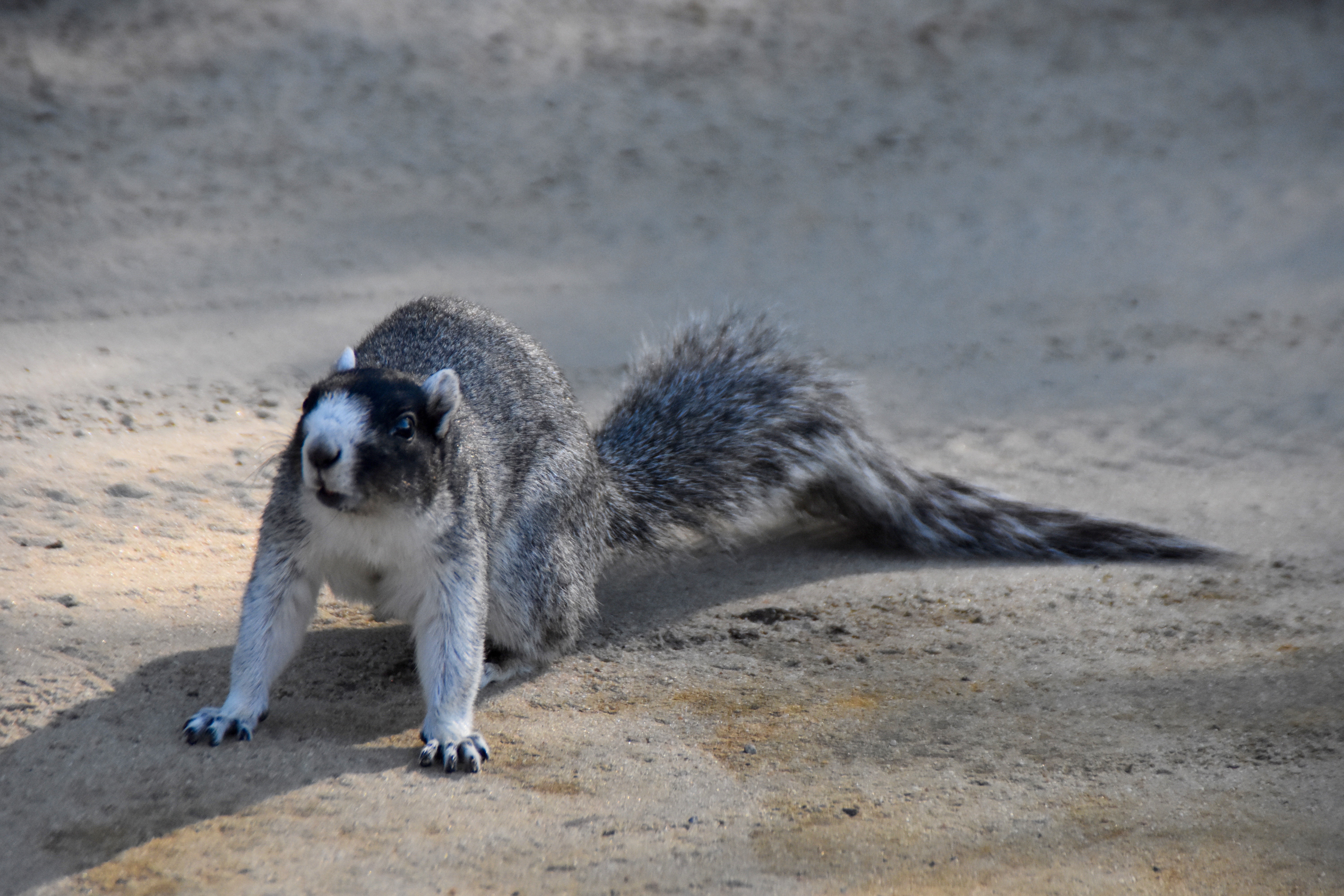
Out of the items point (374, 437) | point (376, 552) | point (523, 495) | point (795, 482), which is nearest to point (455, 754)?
point (376, 552)

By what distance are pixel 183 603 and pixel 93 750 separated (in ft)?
3.04

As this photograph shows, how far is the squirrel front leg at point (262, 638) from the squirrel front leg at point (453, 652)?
1.07 feet

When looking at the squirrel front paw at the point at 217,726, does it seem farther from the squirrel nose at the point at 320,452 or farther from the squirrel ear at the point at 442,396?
the squirrel ear at the point at 442,396

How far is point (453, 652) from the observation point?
3.19 m

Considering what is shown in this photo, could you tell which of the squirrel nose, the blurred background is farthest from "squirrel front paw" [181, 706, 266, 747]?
the blurred background

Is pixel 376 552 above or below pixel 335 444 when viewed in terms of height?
below

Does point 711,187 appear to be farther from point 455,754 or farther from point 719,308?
point 455,754

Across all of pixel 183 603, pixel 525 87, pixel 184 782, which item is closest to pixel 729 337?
pixel 183 603

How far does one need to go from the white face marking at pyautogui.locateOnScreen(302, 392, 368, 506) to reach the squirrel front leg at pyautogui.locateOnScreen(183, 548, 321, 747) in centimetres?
40

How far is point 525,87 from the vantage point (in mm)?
10211

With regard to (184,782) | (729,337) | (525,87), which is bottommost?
(184,782)

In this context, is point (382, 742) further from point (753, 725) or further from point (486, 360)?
point (486, 360)

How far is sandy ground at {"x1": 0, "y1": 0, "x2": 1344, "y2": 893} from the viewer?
2805mm

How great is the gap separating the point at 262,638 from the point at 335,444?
2.21 feet
